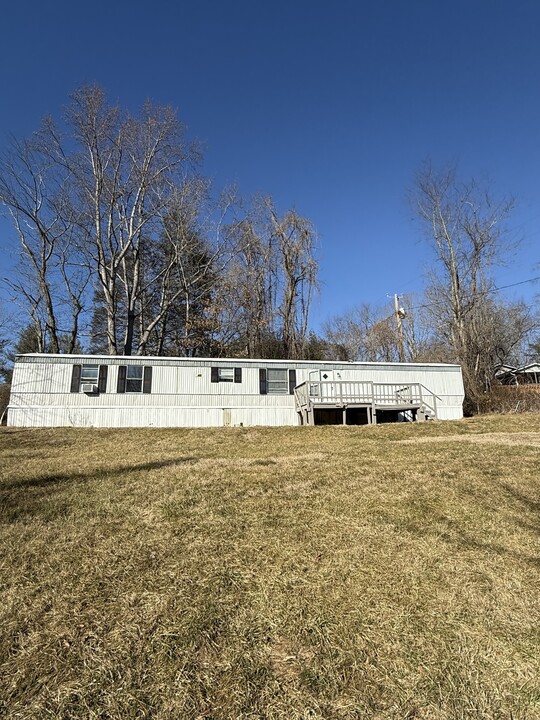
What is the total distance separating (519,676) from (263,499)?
316 centimetres

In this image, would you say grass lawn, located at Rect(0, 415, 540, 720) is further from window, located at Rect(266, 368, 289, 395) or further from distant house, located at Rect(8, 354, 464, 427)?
window, located at Rect(266, 368, 289, 395)

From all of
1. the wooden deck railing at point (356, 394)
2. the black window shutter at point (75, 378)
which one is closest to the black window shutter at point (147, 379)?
the black window shutter at point (75, 378)

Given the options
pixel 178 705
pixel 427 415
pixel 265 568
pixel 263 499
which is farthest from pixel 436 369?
pixel 178 705

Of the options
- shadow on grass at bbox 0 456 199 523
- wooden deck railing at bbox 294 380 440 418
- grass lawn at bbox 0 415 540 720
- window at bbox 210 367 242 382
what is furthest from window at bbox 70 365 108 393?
grass lawn at bbox 0 415 540 720

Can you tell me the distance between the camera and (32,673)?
82.7 inches

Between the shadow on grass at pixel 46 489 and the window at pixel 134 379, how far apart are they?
825 centimetres

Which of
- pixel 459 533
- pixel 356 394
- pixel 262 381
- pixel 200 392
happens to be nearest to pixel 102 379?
pixel 200 392

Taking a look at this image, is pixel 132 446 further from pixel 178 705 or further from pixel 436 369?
pixel 436 369

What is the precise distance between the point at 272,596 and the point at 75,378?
46.3 ft

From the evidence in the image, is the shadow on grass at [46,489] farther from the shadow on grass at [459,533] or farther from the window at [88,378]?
the window at [88,378]

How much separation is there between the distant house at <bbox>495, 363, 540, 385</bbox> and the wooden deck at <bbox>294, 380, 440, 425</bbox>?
1321 cm

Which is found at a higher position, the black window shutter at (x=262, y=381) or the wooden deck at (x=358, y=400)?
the black window shutter at (x=262, y=381)

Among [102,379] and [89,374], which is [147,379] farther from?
[89,374]

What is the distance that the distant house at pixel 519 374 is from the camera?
89.5 ft
